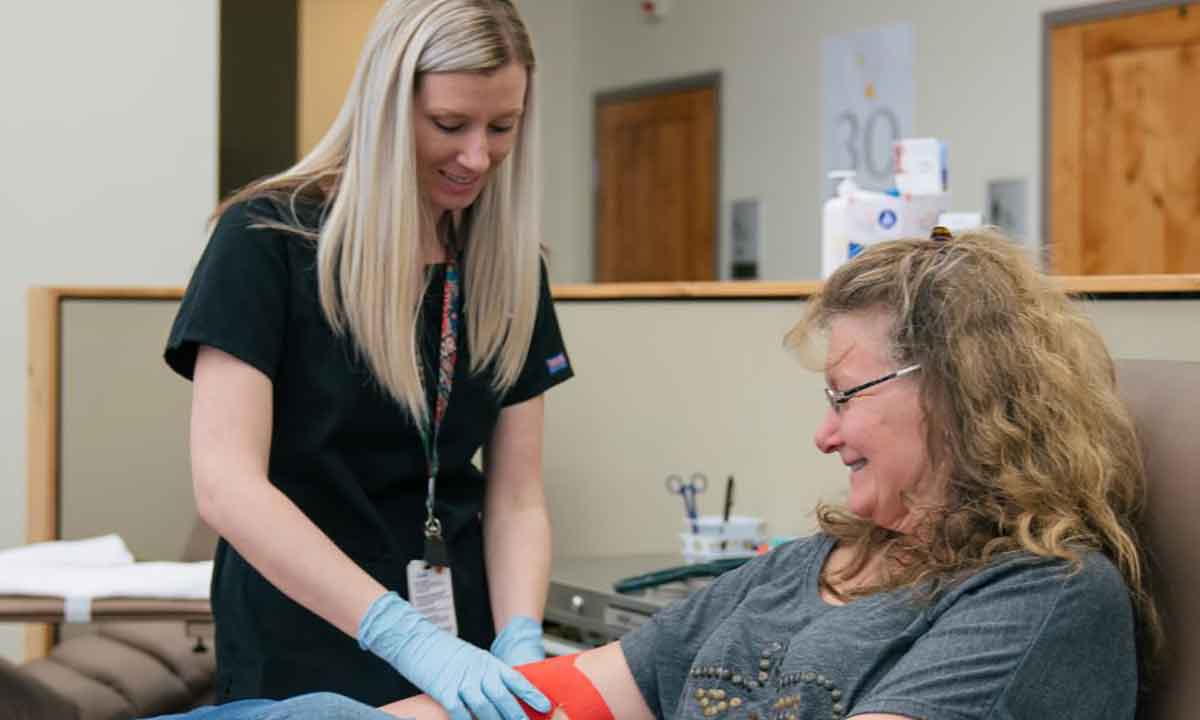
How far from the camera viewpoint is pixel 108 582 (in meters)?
2.30

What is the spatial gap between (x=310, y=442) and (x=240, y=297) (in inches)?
6.7

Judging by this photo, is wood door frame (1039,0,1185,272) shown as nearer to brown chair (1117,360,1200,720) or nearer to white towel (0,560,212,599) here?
white towel (0,560,212,599)

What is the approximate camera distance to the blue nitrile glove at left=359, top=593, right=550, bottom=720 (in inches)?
60.7

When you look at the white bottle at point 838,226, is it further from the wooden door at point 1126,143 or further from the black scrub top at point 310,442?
the wooden door at point 1126,143

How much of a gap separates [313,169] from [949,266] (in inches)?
27.2

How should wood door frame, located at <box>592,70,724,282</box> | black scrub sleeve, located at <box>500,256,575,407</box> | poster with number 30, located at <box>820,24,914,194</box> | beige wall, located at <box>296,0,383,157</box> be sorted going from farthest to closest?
beige wall, located at <box>296,0,383,157</box>
wood door frame, located at <box>592,70,724,282</box>
poster with number 30, located at <box>820,24,914,194</box>
black scrub sleeve, located at <box>500,256,575,407</box>

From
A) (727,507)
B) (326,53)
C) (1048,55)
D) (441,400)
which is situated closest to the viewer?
(441,400)

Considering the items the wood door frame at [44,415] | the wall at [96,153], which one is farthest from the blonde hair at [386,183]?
the wall at [96,153]

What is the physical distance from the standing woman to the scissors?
2.01ft

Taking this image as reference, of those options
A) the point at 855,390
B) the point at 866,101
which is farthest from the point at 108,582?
the point at 866,101

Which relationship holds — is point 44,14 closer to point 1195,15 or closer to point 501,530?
point 501,530

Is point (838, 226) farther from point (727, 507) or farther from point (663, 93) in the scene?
point (663, 93)

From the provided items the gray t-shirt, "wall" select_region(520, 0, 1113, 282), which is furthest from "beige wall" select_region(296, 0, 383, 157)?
the gray t-shirt

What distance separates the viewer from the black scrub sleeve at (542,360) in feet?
5.93
